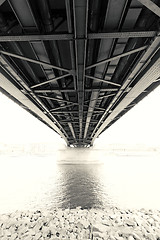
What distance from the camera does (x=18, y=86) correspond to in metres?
8.39

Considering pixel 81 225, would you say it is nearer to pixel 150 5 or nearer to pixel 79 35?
pixel 79 35

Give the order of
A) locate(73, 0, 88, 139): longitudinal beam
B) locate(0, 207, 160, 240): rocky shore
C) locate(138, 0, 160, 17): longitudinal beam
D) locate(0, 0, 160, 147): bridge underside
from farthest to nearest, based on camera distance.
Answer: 1. locate(0, 207, 160, 240): rocky shore
2. locate(0, 0, 160, 147): bridge underside
3. locate(73, 0, 88, 139): longitudinal beam
4. locate(138, 0, 160, 17): longitudinal beam

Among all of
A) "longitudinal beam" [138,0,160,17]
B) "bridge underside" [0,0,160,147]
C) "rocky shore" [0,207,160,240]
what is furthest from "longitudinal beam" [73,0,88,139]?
"rocky shore" [0,207,160,240]

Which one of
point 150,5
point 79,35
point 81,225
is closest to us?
point 150,5

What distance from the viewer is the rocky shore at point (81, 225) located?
28.8 ft

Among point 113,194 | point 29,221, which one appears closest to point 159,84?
point 29,221

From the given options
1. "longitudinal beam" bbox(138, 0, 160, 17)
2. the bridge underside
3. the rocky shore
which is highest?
the bridge underside

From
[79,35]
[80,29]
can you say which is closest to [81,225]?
[79,35]

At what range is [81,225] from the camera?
10.2 meters

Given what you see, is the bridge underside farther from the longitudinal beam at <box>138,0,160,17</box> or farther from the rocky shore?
the rocky shore

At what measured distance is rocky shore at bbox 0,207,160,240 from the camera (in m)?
8.77

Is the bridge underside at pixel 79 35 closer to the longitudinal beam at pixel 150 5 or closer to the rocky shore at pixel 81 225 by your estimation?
the longitudinal beam at pixel 150 5

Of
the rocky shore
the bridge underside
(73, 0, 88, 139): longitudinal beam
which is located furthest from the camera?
the rocky shore

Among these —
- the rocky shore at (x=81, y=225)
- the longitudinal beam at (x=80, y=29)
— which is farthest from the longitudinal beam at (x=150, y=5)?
the rocky shore at (x=81, y=225)
